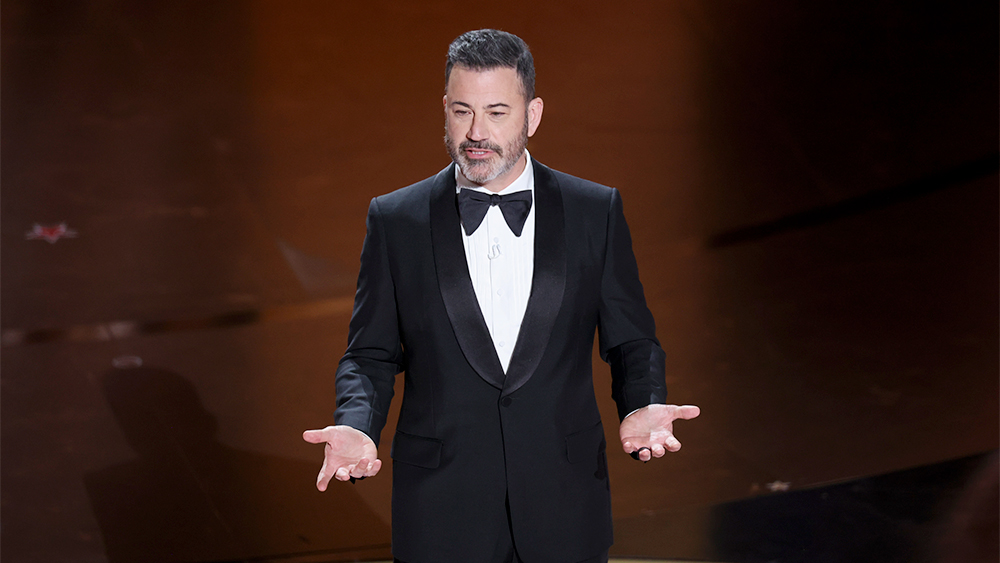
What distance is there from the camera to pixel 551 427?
162cm

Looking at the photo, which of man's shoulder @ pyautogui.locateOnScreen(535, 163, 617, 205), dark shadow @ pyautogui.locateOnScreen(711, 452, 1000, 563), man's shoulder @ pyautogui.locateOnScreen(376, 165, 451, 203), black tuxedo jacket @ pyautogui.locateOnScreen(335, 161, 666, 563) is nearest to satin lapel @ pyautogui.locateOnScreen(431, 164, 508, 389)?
black tuxedo jacket @ pyautogui.locateOnScreen(335, 161, 666, 563)

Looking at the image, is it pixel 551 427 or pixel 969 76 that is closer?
pixel 551 427

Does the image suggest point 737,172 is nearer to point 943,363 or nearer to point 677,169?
point 677,169

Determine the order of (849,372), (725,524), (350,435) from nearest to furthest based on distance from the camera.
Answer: (350,435), (725,524), (849,372)

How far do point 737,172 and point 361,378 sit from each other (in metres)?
2.15

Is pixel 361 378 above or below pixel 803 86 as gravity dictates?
below

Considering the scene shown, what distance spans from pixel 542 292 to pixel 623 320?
0.65ft

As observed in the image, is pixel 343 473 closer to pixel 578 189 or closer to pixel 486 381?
pixel 486 381

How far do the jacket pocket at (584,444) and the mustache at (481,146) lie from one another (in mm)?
540

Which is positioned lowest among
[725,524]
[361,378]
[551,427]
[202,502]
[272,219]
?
[725,524]

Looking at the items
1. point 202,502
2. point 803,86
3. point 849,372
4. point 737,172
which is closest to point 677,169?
point 737,172

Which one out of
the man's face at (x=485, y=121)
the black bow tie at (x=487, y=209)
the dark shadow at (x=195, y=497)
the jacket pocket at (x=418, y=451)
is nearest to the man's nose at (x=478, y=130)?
the man's face at (x=485, y=121)

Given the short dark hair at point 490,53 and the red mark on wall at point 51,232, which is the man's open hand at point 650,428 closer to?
the short dark hair at point 490,53

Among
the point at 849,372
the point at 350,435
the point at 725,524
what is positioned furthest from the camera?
the point at 849,372
